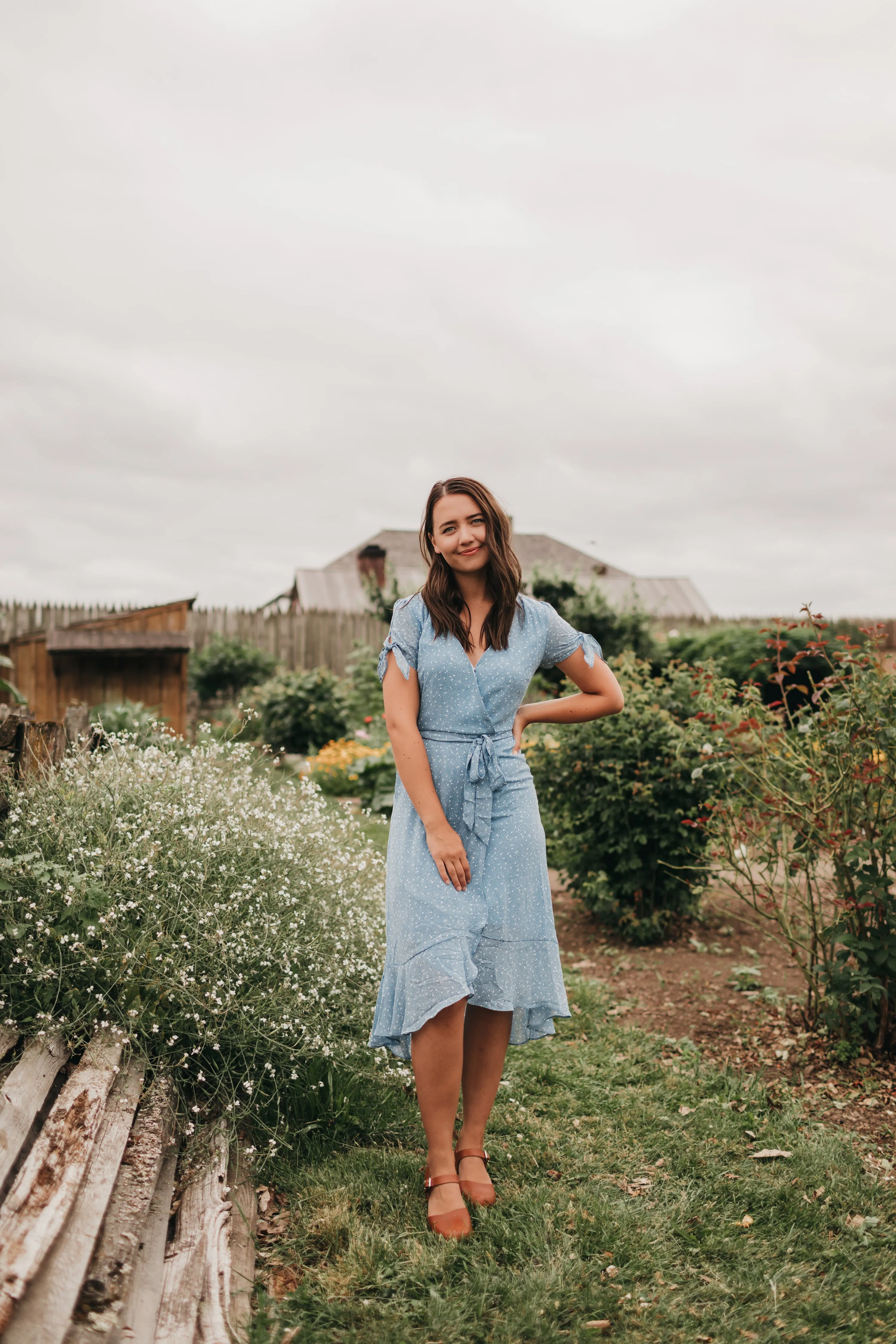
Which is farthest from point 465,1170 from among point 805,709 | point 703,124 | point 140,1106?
point 703,124

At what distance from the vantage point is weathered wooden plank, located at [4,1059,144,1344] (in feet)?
4.95

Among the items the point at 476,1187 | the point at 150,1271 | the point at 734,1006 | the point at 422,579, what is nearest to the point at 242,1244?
the point at 150,1271

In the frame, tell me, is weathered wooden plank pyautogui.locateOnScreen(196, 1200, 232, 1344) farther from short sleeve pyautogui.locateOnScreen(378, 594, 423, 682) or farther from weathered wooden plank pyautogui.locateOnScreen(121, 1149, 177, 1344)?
short sleeve pyautogui.locateOnScreen(378, 594, 423, 682)

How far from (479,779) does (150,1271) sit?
1.31 metres

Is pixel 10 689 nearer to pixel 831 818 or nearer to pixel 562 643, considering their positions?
pixel 562 643

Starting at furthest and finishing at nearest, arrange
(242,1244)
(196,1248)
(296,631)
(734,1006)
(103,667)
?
(296,631), (103,667), (734,1006), (242,1244), (196,1248)

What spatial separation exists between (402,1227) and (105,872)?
1341 mm

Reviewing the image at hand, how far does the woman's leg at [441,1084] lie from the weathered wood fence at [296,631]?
12.3 metres

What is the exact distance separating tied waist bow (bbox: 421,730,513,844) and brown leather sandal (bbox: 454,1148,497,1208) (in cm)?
85

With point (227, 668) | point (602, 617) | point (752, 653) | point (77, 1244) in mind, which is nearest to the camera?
point (77, 1244)

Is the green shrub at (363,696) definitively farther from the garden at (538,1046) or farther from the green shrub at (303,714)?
the garden at (538,1046)

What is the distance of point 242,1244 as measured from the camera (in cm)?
219

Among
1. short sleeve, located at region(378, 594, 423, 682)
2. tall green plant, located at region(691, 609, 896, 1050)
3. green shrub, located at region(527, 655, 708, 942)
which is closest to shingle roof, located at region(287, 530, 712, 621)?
green shrub, located at region(527, 655, 708, 942)

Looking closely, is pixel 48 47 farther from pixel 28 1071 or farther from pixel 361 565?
pixel 361 565
